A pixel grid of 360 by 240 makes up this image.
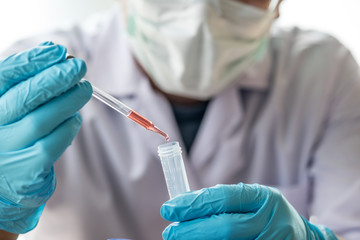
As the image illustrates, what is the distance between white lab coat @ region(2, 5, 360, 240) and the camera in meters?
1.15

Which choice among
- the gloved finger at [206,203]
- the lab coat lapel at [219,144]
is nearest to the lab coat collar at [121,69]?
→ the lab coat lapel at [219,144]

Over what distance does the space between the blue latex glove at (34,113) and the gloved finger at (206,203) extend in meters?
0.25

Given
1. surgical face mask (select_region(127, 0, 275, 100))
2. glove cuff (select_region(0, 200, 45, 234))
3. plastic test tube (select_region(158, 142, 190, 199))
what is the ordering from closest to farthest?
plastic test tube (select_region(158, 142, 190, 199)) → glove cuff (select_region(0, 200, 45, 234)) → surgical face mask (select_region(127, 0, 275, 100))

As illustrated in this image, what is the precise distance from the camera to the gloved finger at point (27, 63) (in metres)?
0.78

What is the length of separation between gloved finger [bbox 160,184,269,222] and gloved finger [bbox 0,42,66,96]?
36 cm

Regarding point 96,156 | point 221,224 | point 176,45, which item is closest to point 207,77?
point 176,45

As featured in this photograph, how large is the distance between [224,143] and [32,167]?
2.12 ft

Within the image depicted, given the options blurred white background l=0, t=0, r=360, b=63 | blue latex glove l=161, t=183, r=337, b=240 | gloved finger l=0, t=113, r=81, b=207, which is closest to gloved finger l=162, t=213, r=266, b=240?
blue latex glove l=161, t=183, r=337, b=240

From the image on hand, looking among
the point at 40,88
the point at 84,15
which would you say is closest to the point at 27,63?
the point at 40,88

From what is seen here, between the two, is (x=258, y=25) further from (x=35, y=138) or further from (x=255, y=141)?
(x=35, y=138)

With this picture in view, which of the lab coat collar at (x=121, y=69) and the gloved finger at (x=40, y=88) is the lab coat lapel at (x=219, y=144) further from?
the gloved finger at (x=40, y=88)

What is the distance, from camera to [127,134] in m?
1.22

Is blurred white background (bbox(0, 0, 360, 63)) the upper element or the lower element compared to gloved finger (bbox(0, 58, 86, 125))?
lower

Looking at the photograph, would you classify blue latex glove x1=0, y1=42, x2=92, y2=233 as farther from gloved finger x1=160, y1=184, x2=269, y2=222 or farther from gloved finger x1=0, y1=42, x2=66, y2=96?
gloved finger x1=160, y1=184, x2=269, y2=222
